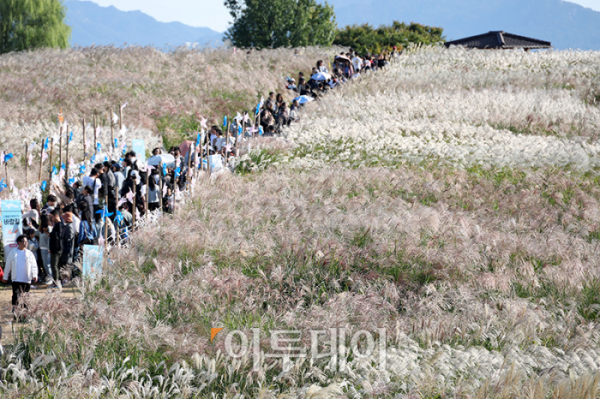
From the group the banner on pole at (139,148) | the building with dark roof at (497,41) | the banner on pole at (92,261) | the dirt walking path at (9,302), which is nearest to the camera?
the dirt walking path at (9,302)

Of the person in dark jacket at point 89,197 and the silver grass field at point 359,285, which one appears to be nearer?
the silver grass field at point 359,285

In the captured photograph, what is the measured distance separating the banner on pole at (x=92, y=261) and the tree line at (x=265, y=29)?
86.2 feet

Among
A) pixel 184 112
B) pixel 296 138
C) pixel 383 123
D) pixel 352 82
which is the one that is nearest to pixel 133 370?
pixel 296 138

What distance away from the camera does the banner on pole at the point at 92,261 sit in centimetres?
723

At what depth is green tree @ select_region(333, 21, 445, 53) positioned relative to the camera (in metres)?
41.7

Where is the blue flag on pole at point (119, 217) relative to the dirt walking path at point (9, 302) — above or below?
above

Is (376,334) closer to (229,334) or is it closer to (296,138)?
(229,334)

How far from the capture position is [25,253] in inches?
324

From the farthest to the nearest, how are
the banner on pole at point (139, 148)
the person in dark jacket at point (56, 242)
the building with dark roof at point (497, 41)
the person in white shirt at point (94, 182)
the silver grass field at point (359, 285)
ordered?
the building with dark roof at point (497, 41), the banner on pole at point (139, 148), the person in white shirt at point (94, 182), the person in dark jacket at point (56, 242), the silver grass field at point (359, 285)

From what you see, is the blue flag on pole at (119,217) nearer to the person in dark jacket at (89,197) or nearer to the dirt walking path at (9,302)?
the person in dark jacket at (89,197)

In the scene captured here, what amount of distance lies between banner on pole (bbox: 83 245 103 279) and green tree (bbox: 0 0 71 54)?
107 ft

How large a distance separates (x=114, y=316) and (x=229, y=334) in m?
1.36

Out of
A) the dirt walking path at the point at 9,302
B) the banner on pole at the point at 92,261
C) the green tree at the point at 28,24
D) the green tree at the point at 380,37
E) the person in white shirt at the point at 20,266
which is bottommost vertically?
the dirt walking path at the point at 9,302

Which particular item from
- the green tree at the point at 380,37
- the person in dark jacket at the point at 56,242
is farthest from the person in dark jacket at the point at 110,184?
the green tree at the point at 380,37
